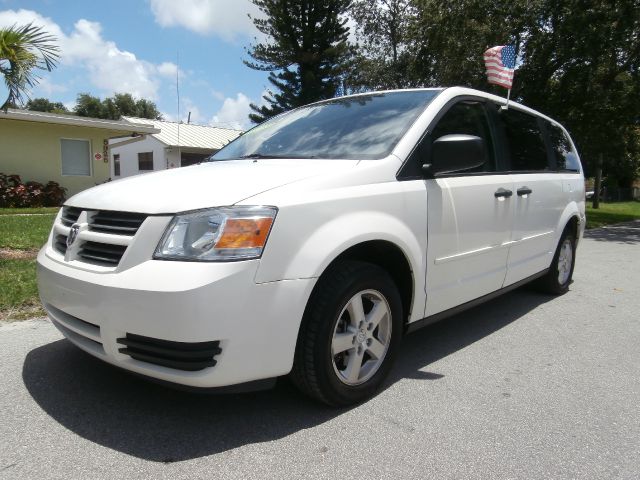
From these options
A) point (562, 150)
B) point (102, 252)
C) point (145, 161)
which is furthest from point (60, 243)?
point (145, 161)

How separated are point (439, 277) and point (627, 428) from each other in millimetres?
1278

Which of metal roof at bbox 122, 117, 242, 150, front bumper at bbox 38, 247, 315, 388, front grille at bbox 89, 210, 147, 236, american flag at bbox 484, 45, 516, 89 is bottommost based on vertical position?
front bumper at bbox 38, 247, 315, 388

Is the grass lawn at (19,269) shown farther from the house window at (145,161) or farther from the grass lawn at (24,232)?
the house window at (145,161)

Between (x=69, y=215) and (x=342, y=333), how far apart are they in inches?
67.6

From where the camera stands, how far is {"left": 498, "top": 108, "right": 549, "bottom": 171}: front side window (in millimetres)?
4160

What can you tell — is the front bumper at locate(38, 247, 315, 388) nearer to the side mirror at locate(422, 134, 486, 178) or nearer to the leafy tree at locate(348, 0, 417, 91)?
the side mirror at locate(422, 134, 486, 178)

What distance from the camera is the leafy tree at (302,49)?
2491 cm

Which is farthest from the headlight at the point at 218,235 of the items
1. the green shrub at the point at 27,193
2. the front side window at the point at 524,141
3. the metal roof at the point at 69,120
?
the metal roof at the point at 69,120

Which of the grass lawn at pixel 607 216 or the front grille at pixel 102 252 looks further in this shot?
the grass lawn at pixel 607 216

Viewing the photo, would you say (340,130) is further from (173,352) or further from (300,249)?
(173,352)

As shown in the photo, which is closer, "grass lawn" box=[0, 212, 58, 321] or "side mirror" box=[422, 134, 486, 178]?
"side mirror" box=[422, 134, 486, 178]

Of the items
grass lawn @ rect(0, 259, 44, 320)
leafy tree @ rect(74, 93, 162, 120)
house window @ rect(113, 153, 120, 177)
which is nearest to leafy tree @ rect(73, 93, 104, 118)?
leafy tree @ rect(74, 93, 162, 120)

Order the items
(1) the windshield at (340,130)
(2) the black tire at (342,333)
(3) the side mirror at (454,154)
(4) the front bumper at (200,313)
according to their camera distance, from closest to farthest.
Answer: (4) the front bumper at (200,313)
(2) the black tire at (342,333)
(3) the side mirror at (454,154)
(1) the windshield at (340,130)

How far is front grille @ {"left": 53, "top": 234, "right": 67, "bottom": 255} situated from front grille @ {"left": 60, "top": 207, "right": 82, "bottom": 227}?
0.08 meters
